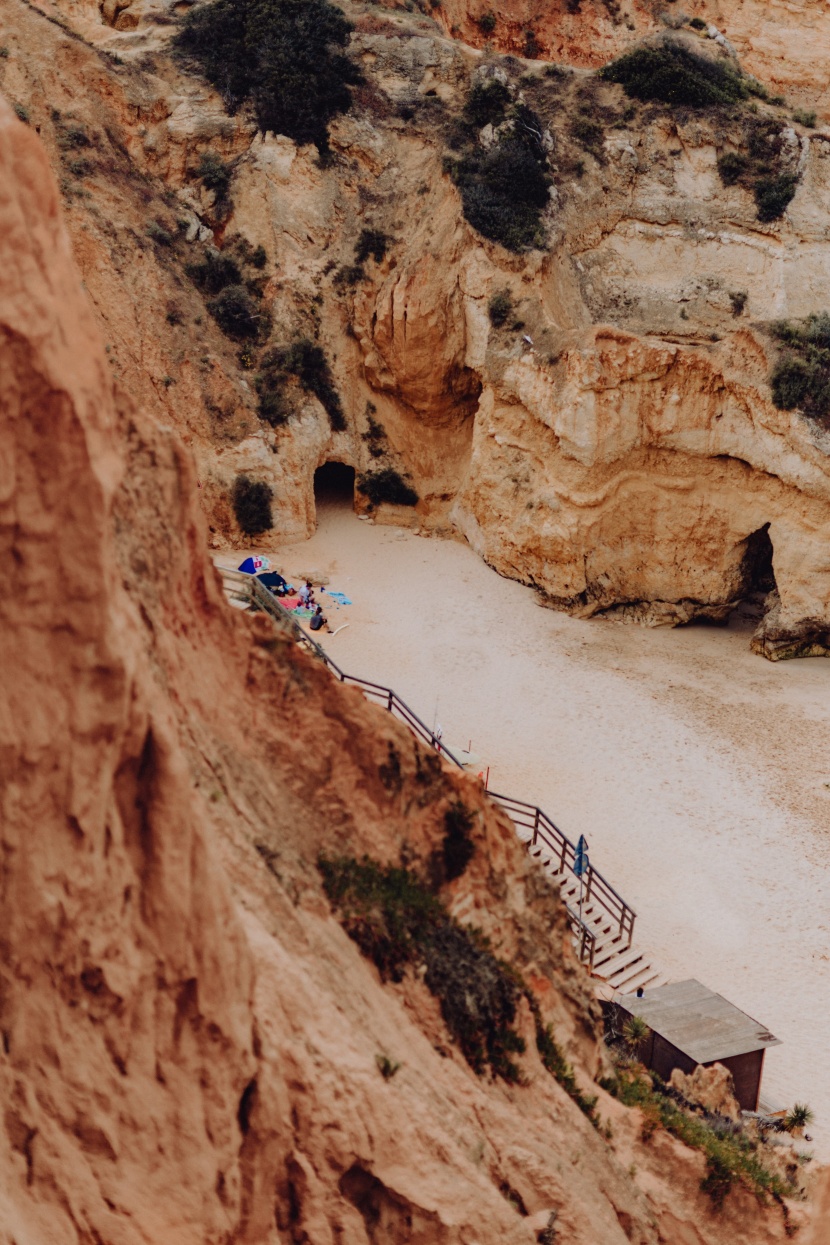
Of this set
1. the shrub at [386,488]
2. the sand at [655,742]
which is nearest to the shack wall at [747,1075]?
the sand at [655,742]

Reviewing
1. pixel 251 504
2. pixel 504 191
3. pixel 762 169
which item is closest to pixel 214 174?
pixel 504 191

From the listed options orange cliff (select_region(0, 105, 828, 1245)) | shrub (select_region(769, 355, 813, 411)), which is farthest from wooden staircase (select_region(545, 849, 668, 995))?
shrub (select_region(769, 355, 813, 411))

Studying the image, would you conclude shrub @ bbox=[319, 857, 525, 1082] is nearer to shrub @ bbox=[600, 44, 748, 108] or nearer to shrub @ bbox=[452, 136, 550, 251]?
shrub @ bbox=[452, 136, 550, 251]

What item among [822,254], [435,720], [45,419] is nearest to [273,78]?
[822,254]

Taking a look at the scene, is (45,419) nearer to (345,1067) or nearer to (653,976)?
(345,1067)

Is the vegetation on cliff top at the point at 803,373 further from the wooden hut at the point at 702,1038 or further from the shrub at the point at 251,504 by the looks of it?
the wooden hut at the point at 702,1038

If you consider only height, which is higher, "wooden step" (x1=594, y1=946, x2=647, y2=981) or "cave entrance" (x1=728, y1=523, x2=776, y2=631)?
"cave entrance" (x1=728, y1=523, x2=776, y2=631)
